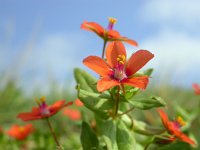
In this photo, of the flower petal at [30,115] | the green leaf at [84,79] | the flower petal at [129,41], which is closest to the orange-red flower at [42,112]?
the flower petal at [30,115]

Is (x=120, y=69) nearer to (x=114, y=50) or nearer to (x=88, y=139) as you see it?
(x=114, y=50)

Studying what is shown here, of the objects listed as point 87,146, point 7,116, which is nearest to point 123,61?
point 87,146

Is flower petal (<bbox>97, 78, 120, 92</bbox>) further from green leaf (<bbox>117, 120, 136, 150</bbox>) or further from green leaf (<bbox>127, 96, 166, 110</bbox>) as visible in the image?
green leaf (<bbox>117, 120, 136, 150</bbox>)

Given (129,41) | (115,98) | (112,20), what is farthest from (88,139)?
(112,20)

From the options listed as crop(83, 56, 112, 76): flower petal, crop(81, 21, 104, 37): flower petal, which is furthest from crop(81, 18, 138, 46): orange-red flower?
crop(83, 56, 112, 76): flower petal

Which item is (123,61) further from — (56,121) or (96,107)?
(56,121)
